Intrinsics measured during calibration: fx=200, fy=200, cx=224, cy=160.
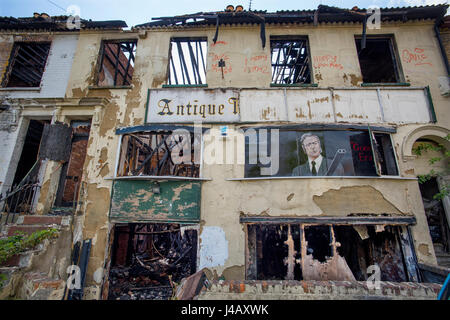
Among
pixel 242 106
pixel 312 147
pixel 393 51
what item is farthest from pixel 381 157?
pixel 242 106

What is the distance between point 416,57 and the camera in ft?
23.0

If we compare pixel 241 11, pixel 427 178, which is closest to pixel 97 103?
pixel 241 11

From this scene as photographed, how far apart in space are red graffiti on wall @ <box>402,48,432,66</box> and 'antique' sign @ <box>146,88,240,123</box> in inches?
242

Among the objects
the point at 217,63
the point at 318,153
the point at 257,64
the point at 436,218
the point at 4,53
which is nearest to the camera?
the point at 318,153

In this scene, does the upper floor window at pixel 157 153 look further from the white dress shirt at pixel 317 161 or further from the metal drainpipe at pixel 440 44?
the metal drainpipe at pixel 440 44

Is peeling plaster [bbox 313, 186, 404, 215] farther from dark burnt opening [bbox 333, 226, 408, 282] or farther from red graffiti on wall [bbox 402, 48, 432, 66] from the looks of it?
red graffiti on wall [bbox 402, 48, 432, 66]

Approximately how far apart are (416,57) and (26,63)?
15247 millimetres

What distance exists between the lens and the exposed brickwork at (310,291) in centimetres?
312

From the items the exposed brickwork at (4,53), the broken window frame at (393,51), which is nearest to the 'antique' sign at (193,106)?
the broken window frame at (393,51)

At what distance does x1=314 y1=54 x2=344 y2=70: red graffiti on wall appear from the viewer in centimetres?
705

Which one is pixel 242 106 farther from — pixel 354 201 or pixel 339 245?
pixel 339 245

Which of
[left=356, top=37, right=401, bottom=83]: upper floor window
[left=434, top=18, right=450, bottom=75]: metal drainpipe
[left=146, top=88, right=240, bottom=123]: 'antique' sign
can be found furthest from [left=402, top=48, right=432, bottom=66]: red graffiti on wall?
[left=146, top=88, right=240, bottom=123]: 'antique' sign

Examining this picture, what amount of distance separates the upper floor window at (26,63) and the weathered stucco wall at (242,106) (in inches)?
82.1
